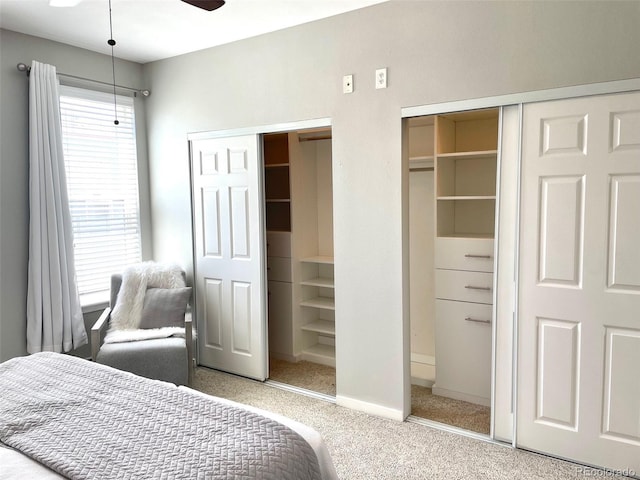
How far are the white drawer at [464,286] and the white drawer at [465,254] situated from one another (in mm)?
43

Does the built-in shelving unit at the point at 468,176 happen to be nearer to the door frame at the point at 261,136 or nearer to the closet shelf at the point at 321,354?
the door frame at the point at 261,136

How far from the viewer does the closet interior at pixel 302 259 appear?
169 inches

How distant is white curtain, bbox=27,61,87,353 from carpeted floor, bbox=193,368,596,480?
64.5 inches

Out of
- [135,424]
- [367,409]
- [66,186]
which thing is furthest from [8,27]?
[367,409]

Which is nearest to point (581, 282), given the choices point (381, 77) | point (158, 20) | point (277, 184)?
point (381, 77)

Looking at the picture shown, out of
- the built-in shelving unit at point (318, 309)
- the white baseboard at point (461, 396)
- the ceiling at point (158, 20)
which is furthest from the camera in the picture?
the built-in shelving unit at point (318, 309)

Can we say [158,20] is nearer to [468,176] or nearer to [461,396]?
[468,176]

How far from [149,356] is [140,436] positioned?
1.74 metres

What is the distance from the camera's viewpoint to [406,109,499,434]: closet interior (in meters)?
3.41

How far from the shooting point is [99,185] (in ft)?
13.4

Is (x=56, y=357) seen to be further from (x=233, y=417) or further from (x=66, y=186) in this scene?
(x=66, y=186)

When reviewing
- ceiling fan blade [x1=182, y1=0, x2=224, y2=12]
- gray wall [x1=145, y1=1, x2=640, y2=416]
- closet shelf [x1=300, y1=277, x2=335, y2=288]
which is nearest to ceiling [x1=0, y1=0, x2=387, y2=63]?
gray wall [x1=145, y1=1, x2=640, y2=416]

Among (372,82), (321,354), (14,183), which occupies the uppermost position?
(372,82)

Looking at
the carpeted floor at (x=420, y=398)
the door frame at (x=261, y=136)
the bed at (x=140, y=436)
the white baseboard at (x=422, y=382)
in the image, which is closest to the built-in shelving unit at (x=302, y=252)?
the carpeted floor at (x=420, y=398)
